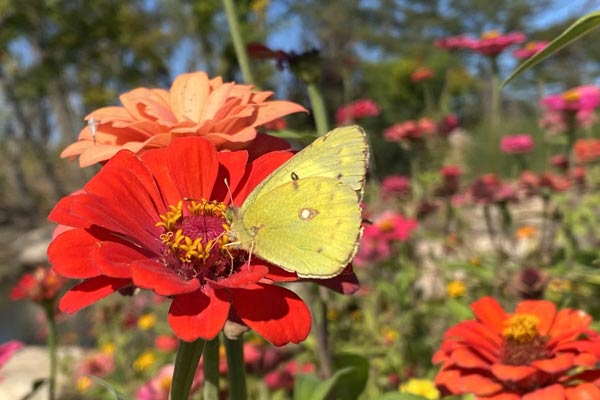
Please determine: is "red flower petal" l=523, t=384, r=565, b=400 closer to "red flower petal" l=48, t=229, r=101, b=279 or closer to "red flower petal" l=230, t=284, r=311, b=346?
"red flower petal" l=230, t=284, r=311, b=346

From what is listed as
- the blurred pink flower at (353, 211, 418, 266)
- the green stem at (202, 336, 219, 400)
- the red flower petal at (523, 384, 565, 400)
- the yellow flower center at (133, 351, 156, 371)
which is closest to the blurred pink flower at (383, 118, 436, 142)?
the blurred pink flower at (353, 211, 418, 266)

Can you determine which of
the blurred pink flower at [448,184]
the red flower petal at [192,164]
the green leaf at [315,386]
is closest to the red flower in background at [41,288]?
the green leaf at [315,386]

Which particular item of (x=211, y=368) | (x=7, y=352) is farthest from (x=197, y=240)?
(x=7, y=352)

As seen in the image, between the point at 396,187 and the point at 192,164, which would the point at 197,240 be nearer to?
the point at 192,164

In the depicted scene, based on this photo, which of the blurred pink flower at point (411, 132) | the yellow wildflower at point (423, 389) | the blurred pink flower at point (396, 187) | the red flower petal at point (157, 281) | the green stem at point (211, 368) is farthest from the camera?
the blurred pink flower at point (396, 187)

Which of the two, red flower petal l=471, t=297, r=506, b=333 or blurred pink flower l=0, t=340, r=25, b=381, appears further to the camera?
blurred pink flower l=0, t=340, r=25, b=381

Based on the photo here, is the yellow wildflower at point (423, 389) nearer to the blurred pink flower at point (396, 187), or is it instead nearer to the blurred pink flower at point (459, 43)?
the blurred pink flower at point (396, 187)
